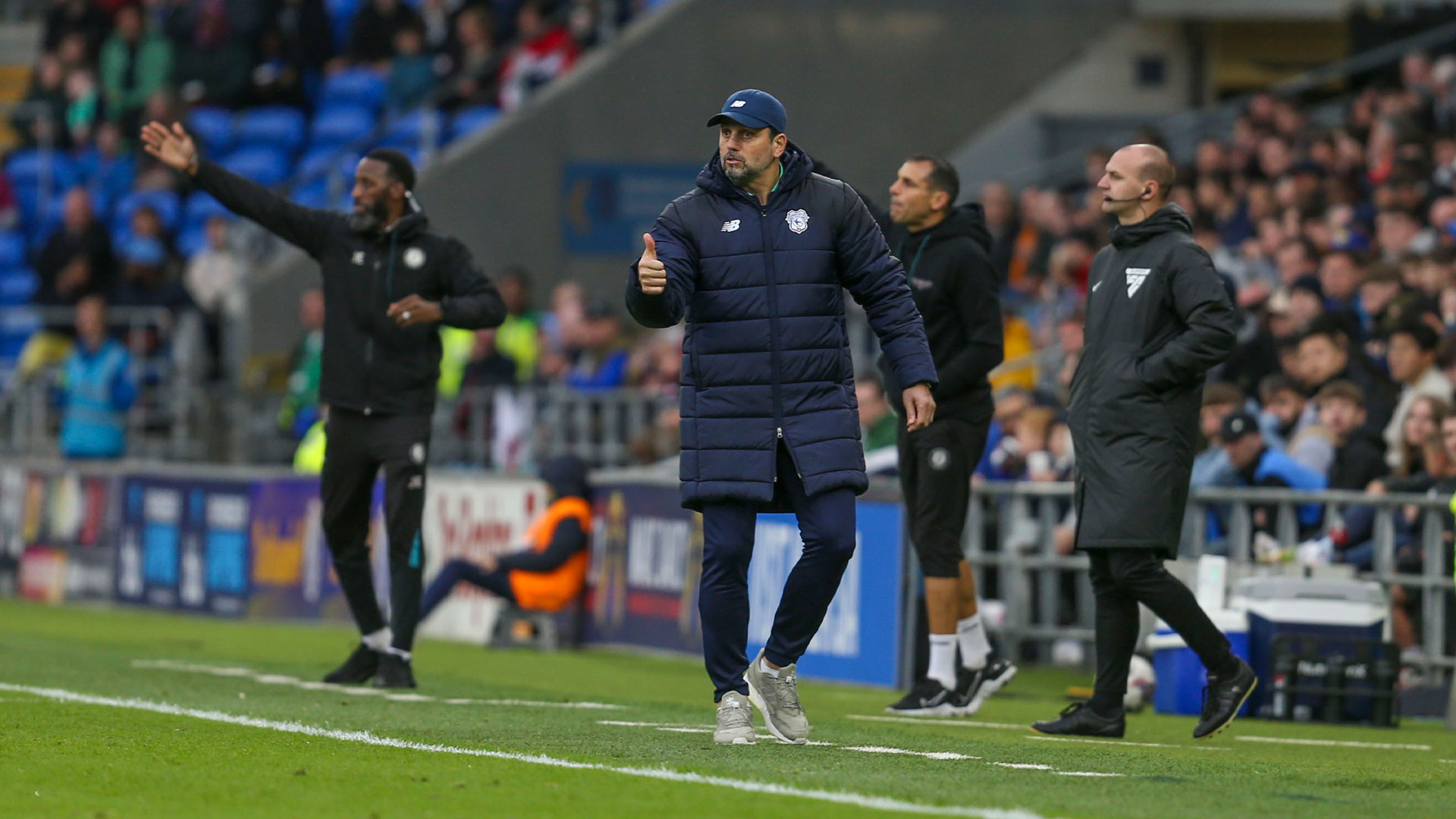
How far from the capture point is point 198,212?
25.0 metres

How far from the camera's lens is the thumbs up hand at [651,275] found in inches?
292

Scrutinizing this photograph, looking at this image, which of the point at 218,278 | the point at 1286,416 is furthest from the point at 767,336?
the point at 218,278

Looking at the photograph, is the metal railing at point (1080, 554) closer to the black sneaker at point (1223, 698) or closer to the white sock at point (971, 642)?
the white sock at point (971, 642)

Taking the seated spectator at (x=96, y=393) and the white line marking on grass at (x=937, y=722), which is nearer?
the white line marking on grass at (x=937, y=722)

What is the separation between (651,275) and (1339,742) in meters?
3.87

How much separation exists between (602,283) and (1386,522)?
43.1 feet

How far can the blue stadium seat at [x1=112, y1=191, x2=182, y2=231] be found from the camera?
80.9ft

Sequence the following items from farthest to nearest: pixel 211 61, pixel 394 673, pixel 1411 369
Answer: pixel 211 61 → pixel 1411 369 → pixel 394 673

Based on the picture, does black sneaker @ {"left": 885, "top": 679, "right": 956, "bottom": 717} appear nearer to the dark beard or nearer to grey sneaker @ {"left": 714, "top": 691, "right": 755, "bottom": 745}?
grey sneaker @ {"left": 714, "top": 691, "right": 755, "bottom": 745}

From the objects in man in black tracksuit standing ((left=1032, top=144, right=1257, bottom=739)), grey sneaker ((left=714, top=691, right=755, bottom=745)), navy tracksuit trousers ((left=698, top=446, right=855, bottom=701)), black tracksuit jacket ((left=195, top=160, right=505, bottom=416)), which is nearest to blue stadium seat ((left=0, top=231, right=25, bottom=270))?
black tracksuit jacket ((left=195, top=160, right=505, bottom=416))

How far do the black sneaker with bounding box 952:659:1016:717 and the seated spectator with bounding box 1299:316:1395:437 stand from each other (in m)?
4.09

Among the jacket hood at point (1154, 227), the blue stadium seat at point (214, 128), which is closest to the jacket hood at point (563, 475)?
the jacket hood at point (1154, 227)

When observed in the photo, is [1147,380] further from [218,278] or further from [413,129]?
[413,129]

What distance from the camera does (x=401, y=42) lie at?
82.9 ft
